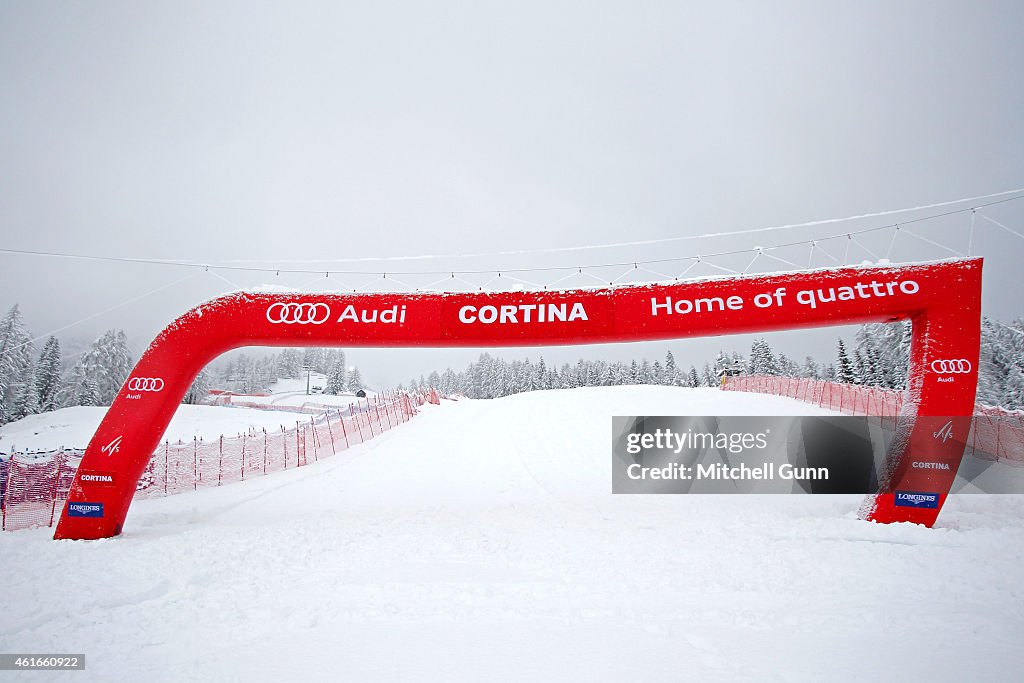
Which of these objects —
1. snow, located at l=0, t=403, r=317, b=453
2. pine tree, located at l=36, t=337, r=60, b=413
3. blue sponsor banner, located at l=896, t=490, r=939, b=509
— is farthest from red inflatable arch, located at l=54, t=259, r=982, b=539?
pine tree, located at l=36, t=337, r=60, b=413

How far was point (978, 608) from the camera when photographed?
3967mm

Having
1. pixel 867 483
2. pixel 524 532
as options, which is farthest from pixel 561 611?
pixel 867 483

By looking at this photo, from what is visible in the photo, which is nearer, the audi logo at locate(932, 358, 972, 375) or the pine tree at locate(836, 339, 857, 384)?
the audi logo at locate(932, 358, 972, 375)

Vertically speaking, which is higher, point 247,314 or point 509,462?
point 247,314

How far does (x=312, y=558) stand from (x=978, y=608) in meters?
6.53

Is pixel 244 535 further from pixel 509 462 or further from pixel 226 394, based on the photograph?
pixel 226 394

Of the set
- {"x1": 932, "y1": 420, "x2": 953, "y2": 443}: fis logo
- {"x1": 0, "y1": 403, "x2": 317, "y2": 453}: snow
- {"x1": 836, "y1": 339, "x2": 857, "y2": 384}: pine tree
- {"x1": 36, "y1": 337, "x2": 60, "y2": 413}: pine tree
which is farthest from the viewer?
{"x1": 36, "y1": 337, "x2": 60, "y2": 413}: pine tree

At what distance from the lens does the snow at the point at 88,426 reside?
73.0 ft

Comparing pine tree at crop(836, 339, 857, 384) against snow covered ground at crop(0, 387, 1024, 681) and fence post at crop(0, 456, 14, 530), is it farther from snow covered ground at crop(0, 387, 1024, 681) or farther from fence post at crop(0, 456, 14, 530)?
fence post at crop(0, 456, 14, 530)

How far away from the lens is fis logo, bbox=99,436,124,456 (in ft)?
22.7

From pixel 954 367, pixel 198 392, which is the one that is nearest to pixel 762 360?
pixel 954 367

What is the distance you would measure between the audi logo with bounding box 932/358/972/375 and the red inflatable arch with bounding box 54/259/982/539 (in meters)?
0.01

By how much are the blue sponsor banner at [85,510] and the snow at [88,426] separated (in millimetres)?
17548

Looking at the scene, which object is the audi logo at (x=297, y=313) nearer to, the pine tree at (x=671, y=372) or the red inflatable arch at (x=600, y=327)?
the red inflatable arch at (x=600, y=327)
